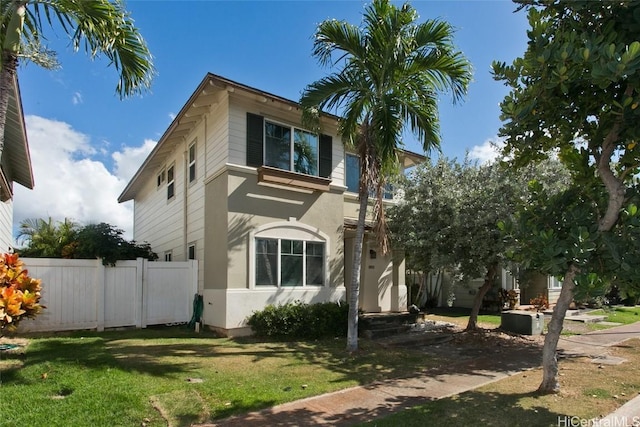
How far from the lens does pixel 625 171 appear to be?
19.9ft

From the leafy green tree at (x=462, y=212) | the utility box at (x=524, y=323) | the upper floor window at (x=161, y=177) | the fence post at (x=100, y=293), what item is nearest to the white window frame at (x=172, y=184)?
the upper floor window at (x=161, y=177)

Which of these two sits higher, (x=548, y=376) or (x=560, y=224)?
(x=560, y=224)

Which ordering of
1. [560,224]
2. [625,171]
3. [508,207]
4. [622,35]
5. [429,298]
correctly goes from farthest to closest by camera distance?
[429,298] < [508,207] < [560,224] < [625,171] < [622,35]

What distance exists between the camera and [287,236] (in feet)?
40.9

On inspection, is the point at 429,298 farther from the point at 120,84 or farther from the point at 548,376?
the point at 120,84

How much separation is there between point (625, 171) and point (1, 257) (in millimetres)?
10092

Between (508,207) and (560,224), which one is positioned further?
(508,207)

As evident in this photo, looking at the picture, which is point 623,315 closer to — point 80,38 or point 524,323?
point 524,323

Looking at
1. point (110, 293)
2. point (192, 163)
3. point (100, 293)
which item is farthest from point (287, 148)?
point (100, 293)

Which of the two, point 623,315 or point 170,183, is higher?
point 170,183

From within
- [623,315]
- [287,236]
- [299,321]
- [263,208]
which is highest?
[263,208]

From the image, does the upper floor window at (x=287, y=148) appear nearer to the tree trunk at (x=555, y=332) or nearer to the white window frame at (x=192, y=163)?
the white window frame at (x=192, y=163)

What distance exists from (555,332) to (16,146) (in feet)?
46.0

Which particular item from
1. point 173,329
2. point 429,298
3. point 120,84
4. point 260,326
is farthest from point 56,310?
point 429,298
